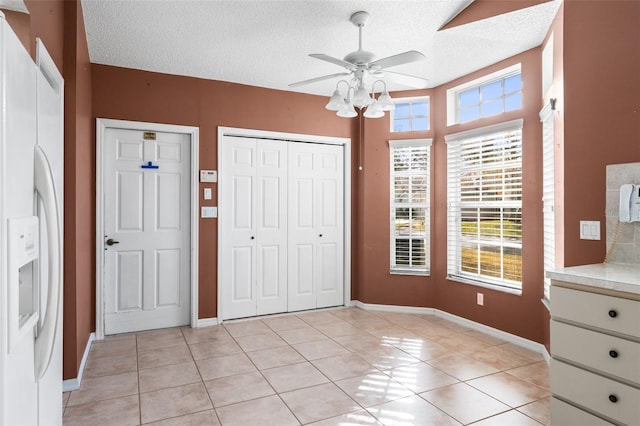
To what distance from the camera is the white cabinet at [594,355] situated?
5.61 ft

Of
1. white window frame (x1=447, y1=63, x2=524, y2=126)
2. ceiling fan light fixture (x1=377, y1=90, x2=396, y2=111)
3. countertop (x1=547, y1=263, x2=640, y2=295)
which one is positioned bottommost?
countertop (x1=547, y1=263, x2=640, y2=295)

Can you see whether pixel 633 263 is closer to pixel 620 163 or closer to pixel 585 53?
pixel 620 163

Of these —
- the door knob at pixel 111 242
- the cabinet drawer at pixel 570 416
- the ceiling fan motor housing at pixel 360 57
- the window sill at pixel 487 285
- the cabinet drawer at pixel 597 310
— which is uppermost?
→ the ceiling fan motor housing at pixel 360 57

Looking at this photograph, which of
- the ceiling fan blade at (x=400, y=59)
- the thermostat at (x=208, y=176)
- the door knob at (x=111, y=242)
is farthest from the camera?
the thermostat at (x=208, y=176)

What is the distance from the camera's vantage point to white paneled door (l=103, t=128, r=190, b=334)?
12.7 ft

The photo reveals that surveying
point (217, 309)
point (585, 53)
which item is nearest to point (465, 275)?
point (585, 53)

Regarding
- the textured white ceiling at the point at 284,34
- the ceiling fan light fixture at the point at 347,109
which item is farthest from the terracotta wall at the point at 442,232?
the ceiling fan light fixture at the point at 347,109

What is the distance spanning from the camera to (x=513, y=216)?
3.68m

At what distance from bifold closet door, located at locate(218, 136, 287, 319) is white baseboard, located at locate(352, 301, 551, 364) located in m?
1.18

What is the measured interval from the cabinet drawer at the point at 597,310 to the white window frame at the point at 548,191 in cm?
115

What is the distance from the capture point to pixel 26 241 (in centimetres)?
110

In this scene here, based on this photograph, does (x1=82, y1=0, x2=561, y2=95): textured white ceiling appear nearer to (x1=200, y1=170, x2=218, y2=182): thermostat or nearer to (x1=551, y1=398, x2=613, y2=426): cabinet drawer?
(x1=200, y1=170, x2=218, y2=182): thermostat

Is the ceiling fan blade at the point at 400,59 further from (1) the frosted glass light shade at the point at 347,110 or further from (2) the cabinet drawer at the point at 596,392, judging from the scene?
(2) the cabinet drawer at the point at 596,392

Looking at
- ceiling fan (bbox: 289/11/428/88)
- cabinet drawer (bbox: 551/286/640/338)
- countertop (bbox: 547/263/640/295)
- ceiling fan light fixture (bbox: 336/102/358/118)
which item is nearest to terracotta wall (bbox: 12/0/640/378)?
countertop (bbox: 547/263/640/295)
